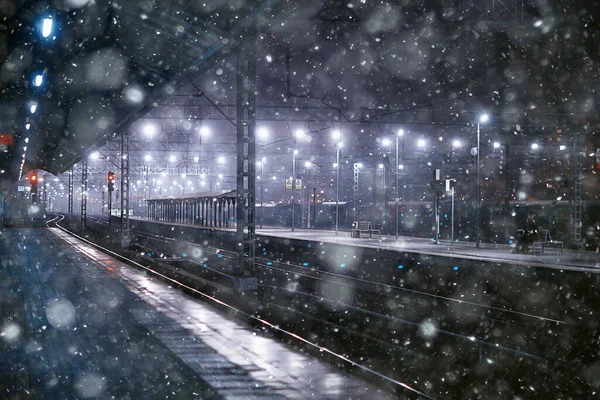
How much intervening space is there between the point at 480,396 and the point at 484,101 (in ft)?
96.0

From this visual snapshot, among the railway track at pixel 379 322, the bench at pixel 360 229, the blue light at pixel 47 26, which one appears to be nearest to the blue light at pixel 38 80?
the blue light at pixel 47 26

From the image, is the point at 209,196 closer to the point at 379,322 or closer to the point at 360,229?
the point at 360,229

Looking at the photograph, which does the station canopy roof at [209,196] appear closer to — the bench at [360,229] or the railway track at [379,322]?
the bench at [360,229]

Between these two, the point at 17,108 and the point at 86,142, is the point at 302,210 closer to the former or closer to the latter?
the point at 86,142

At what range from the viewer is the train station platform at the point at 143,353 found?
783 centimetres

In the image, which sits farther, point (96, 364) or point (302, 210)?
point (302, 210)

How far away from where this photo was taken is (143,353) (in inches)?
381

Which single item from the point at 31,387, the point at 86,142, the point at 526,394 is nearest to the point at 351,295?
the point at 526,394

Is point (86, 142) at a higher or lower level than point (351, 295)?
higher

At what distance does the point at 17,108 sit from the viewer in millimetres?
22188

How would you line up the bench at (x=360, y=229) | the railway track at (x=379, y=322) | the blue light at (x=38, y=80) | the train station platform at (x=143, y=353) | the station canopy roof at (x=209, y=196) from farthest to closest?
1. the station canopy roof at (x=209, y=196)
2. the bench at (x=360, y=229)
3. the blue light at (x=38, y=80)
4. the railway track at (x=379, y=322)
5. the train station platform at (x=143, y=353)

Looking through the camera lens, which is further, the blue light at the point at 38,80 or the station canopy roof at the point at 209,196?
the station canopy roof at the point at 209,196

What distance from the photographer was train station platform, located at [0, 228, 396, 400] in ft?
25.7

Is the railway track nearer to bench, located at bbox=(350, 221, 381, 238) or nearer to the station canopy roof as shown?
bench, located at bbox=(350, 221, 381, 238)
